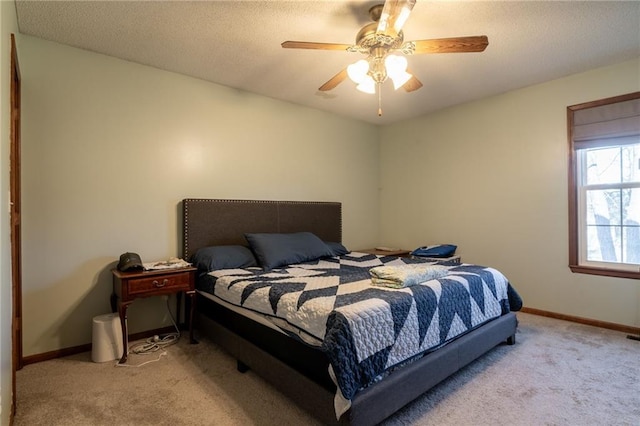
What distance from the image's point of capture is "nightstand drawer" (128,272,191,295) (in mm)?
2508

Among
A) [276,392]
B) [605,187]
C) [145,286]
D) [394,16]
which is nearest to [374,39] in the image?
[394,16]

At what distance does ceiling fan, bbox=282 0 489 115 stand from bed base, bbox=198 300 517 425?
1894mm

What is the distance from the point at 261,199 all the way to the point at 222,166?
0.60m

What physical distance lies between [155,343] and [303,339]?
1.83 meters

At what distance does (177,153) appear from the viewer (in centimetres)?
324

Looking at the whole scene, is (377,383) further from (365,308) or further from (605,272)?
(605,272)

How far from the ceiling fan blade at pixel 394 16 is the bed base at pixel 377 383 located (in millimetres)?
2030

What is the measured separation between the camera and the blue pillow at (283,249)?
3092 millimetres

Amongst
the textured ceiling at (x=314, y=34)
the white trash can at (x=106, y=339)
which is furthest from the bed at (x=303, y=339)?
the textured ceiling at (x=314, y=34)

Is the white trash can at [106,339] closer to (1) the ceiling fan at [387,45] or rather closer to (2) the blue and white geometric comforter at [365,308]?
(2) the blue and white geometric comforter at [365,308]

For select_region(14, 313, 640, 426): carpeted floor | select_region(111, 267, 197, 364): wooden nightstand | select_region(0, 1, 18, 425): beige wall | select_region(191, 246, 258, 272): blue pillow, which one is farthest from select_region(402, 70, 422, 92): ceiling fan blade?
select_region(0, 1, 18, 425): beige wall

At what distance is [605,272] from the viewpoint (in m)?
3.19

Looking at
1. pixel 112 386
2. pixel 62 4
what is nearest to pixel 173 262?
pixel 112 386

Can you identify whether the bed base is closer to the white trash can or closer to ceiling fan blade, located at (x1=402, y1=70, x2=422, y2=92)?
the white trash can
